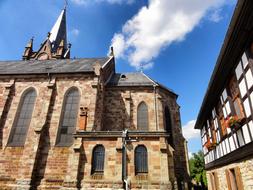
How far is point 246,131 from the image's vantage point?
6.78 m

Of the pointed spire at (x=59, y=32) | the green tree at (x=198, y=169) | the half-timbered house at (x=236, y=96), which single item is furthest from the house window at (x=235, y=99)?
the pointed spire at (x=59, y=32)

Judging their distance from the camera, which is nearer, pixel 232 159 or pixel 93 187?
pixel 232 159

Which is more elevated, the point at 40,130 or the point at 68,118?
the point at 68,118

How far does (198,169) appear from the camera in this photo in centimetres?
2995

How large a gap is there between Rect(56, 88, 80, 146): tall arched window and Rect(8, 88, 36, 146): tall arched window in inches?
131

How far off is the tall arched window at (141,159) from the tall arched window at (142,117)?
5679 millimetres

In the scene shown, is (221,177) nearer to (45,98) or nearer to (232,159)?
(232,159)

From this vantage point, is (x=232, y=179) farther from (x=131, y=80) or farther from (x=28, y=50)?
(x=28, y=50)

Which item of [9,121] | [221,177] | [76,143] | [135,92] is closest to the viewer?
[221,177]

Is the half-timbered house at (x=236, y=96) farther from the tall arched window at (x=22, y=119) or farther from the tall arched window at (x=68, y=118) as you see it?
the tall arched window at (x=22, y=119)

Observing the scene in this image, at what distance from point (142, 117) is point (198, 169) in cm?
1696

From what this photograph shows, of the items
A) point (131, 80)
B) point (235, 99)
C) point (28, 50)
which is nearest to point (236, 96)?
point (235, 99)

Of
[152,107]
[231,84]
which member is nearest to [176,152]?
[152,107]

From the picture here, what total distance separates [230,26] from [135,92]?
48.8 ft
